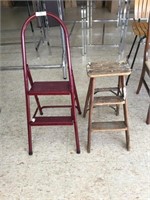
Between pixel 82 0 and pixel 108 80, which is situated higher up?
pixel 82 0

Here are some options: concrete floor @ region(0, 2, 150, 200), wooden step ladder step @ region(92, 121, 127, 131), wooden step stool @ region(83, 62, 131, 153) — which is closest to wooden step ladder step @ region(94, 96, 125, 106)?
wooden step stool @ region(83, 62, 131, 153)

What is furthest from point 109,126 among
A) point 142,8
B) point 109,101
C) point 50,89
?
point 142,8

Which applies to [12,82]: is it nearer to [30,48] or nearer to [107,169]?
[30,48]

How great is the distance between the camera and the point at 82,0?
560 cm

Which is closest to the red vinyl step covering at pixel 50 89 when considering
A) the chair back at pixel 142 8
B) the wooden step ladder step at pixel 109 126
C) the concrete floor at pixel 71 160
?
the wooden step ladder step at pixel 109 126

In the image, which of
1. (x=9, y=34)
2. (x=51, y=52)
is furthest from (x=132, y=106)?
(x=9, y=34)

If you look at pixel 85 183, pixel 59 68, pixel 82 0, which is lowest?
pixel 85 183

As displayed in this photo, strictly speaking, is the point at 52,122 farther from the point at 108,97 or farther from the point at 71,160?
the point at 108,97

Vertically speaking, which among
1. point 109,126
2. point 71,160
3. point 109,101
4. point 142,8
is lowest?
point 71,160

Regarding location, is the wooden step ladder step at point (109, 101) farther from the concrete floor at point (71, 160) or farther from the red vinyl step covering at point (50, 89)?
the concrete floor at point (71, 160)

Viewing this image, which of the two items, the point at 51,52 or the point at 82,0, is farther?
the point at 82,0

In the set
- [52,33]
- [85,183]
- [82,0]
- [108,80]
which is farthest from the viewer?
[82,0]

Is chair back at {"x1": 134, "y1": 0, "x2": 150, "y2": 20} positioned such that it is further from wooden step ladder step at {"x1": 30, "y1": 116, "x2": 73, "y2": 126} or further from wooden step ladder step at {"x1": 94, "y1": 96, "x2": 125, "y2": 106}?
wooden step ladder step at {"x1": 30, "y1": 116, "x2": 73, "y2": 126}

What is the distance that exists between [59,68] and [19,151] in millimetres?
1491
